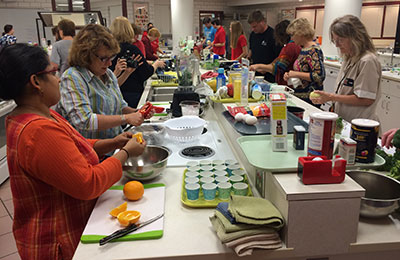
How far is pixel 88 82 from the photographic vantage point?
2.14m

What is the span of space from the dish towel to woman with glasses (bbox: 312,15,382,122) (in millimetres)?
1753

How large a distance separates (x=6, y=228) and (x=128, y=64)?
196 cm

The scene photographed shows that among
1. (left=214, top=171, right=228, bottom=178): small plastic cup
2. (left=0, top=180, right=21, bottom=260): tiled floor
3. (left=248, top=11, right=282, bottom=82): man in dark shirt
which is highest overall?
(left=248, top=11, right=282, bottom=82): man in dark shirt

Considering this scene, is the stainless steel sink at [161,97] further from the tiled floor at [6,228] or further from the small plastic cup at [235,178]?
the small plastic cup at [235,178]

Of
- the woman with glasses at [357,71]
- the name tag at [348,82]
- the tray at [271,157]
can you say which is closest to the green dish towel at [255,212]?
the tray at [271,157]

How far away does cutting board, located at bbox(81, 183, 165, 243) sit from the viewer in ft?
4.13

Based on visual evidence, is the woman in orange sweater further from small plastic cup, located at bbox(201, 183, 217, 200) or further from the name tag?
the name tag

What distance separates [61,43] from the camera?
4.88 meters

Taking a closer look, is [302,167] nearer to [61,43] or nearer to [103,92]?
[103,92]

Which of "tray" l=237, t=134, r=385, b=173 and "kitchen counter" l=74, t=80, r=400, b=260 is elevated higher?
"tray" l=237, t=134, r=385, b=173

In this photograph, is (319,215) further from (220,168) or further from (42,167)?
(42,167)

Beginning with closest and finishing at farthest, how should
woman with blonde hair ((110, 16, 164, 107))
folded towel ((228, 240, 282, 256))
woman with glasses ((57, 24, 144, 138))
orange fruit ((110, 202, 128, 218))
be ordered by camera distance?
Answer: folded towel ((228, 240, 282, 256)), orange fruit ((110, 202, 128, 218)), woman with glasses ((57, 24, 144, 138)), woman with blonde hair ((110, 16, 164, 107))

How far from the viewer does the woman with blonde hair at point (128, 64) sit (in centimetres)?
348

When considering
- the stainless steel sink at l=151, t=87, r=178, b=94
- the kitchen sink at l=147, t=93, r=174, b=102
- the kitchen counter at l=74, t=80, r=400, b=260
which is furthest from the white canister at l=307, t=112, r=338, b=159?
the stainless steel sink at l=151, t=87, r=178, b=94
